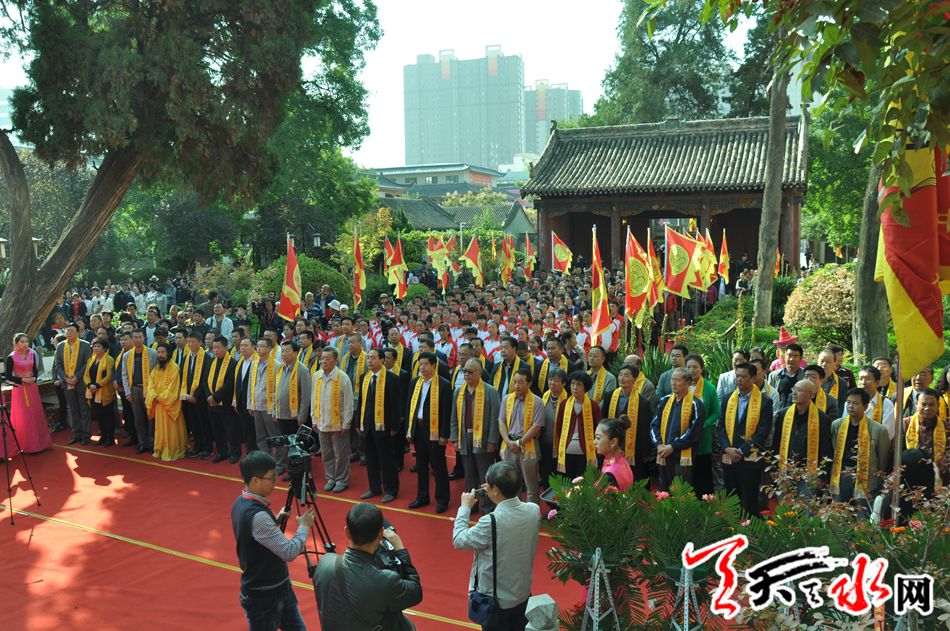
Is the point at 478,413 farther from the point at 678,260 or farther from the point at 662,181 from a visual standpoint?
the point at 662,181

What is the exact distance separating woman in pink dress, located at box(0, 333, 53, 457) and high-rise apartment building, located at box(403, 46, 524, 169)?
16635 centimetres

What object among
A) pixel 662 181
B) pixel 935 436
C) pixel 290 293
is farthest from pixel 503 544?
pixel 662 181

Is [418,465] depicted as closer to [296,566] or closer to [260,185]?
[296,566]

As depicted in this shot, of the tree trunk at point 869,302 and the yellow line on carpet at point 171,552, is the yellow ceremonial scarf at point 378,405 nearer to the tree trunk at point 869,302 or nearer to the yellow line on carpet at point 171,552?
the yellow line on carpet at point 171,552

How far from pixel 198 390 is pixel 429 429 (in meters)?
3.98

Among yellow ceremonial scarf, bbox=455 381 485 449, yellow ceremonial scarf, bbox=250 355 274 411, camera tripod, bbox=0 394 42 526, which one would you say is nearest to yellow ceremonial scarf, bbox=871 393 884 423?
yellow ceremonial scarf, bbox=455 381 485 449

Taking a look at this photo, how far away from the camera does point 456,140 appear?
587 ft

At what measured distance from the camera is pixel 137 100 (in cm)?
1346

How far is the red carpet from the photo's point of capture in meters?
6.40

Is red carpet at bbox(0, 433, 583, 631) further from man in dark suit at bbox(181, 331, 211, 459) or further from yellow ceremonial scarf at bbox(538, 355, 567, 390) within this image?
yellow ceremonial scarf at bbox(538, 355, 567, 390)

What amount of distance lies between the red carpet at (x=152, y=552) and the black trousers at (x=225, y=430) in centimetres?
30

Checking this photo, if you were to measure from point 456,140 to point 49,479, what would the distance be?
174m

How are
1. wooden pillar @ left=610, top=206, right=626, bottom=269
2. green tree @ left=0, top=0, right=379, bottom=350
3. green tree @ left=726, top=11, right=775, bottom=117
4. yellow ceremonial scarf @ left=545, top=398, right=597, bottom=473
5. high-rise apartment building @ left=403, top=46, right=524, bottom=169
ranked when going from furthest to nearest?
high-rise apartment building @ left=403, top=46, right=524, bottom=169, green tree @ left=726, top=11, right=775, bottom=117, wooden pillar @ left=610, top=206, right=626, bottom=269, green tree @ left=0, top=0, right=379, bottom=350, yellow ceremonial scarf @ left=545, top=398, right=597, bottom=473

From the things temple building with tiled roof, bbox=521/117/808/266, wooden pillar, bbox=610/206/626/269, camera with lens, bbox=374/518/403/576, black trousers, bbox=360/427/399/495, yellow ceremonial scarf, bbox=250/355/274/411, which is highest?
temple building with tiled roof, bbox=521/117/808/266
